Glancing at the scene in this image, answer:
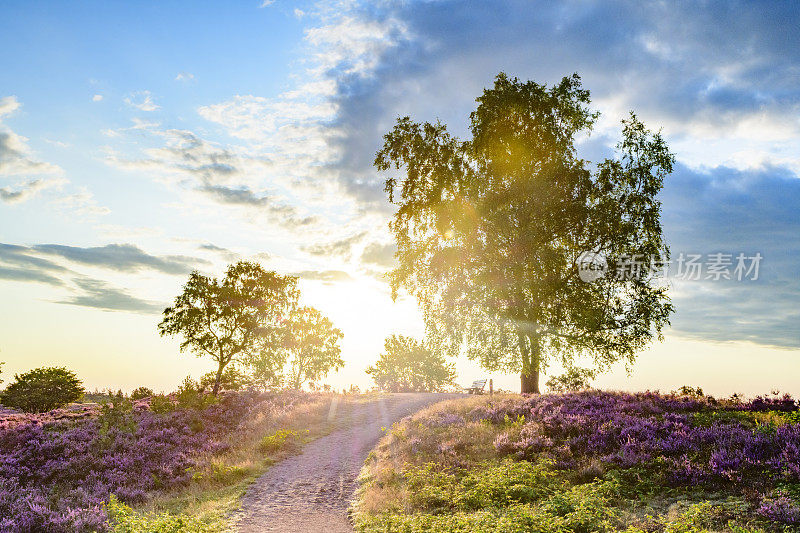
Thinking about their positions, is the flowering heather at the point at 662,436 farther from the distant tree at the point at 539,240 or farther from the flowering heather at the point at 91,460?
the flowering heather at the point at 91,460

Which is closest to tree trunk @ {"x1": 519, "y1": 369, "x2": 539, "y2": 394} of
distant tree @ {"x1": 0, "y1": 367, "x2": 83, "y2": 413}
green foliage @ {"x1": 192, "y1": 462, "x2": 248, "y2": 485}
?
green foliage @ {"x1": 192, "y1": 462, "x2": 248, "y2": 485}

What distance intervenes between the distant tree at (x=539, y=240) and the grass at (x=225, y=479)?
32.3 ft

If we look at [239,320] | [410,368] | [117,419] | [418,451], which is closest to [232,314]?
[239,320]

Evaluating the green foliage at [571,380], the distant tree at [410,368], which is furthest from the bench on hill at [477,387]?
the distant tree at [410,368]

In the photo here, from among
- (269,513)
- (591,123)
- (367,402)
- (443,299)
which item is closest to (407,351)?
(367,402)

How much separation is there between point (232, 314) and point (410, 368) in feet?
129

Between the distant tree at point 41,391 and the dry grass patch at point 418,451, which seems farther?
the distant tree at point 41,391

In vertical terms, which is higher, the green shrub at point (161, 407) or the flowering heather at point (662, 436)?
the flowering heather at point (662, 436)

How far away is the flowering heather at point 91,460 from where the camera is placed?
13547 millimetres

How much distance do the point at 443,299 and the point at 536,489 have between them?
54.4ft

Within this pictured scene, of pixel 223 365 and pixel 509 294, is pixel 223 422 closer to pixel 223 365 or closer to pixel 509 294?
pixel 223 365

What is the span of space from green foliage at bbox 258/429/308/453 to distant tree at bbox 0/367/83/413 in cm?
2200

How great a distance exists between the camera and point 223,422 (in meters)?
27.2

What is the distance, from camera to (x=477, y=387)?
41750 mm
